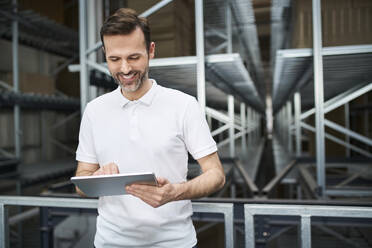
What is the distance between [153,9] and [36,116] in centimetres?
841

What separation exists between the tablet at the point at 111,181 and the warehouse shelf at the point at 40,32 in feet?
24.0

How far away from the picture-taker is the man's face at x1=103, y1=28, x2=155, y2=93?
3.95 ft

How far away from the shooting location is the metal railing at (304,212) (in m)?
1.29

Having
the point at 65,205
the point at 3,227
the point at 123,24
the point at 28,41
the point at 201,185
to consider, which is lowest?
the point at 3,227

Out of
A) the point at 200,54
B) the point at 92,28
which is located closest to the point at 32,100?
the point at 92,28

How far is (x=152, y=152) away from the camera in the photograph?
1.20 metres

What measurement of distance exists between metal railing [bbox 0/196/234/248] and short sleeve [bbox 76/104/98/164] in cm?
29

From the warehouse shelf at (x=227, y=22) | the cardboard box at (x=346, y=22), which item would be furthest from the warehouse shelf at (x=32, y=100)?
the cardboard box at (x=346, y=22)

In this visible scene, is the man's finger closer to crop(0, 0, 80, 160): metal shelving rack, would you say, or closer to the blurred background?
the blurred background

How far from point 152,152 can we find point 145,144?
4cm

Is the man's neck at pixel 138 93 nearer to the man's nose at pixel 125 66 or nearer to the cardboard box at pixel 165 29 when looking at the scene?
the man's nose at pixel 125 66

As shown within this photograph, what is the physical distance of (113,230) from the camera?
4.08 ft

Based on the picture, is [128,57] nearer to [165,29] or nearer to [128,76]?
[128,76]

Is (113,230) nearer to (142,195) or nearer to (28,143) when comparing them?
(142,195)
